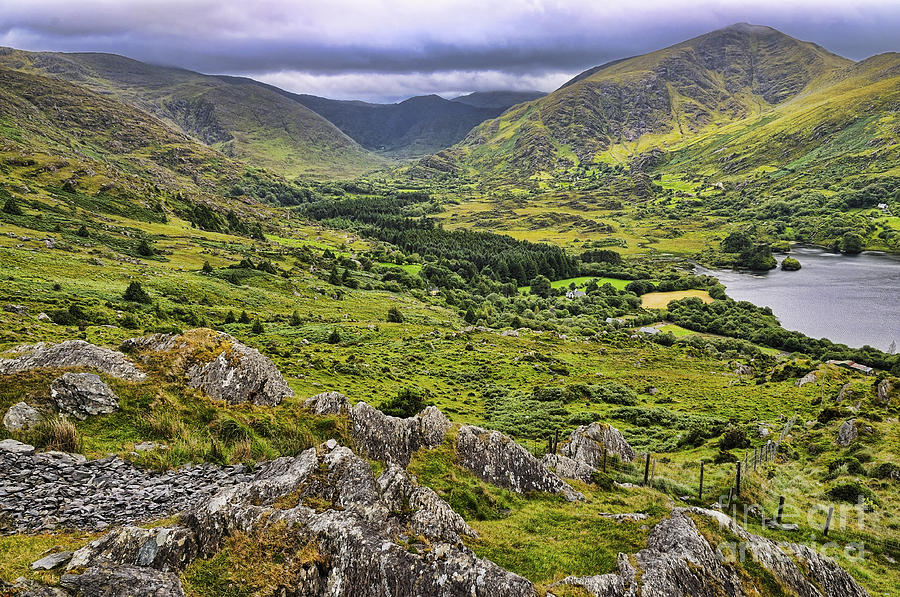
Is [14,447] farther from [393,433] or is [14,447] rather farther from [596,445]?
[596,445]

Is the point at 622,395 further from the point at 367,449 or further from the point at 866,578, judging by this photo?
the point at 367,449

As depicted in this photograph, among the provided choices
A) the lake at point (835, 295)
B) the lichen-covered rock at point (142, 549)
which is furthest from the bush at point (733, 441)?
the lake at point (835, 295)

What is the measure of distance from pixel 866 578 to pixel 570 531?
1266 cm

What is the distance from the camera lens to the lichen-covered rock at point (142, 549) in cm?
987

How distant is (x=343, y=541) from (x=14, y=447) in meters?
10.6

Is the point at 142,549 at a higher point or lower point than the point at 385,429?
higher

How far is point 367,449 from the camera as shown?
19078 millimetres

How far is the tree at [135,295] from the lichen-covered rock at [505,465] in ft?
155

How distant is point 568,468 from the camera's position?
23.1 m

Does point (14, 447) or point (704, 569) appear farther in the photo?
point (14, 447)

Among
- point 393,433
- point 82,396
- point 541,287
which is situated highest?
point 82,396

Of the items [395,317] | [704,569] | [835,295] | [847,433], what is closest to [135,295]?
[395,317]

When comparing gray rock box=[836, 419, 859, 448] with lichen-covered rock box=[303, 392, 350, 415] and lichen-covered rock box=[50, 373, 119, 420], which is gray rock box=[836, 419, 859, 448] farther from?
lichen-covered rock box=[50, 373, 119, 420]

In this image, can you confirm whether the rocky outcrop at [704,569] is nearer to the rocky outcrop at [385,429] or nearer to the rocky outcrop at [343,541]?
the rocky outcrop at [343,541]
